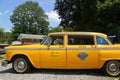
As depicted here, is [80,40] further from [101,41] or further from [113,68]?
[113,68]

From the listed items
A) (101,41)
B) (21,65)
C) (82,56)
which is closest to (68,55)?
(82,56)

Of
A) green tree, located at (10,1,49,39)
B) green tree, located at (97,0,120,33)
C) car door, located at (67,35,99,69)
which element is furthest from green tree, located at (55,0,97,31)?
green tree, located at (10,1,49,39)

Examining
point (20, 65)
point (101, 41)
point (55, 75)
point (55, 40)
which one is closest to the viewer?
point (55, 75)

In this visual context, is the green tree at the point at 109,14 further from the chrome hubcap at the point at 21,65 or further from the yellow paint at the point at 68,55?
the chrome hubcap at the point at 21,65

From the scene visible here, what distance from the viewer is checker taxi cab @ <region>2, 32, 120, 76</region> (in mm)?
12453

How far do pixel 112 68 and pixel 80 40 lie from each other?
1705 mm

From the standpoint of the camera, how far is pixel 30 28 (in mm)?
110000

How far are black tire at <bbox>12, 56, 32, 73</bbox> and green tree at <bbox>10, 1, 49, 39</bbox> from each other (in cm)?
9486

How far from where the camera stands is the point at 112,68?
1242 centimetres

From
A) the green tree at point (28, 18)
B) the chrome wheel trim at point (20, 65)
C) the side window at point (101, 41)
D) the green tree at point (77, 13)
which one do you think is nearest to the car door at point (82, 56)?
the side window at point (101, 41)

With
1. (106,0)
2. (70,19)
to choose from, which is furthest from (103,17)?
(70,19)

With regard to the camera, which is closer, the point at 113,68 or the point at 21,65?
the point at 113,68

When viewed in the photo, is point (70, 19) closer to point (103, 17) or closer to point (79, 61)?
point (103, 17)

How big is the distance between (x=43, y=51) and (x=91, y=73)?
2149 mm
